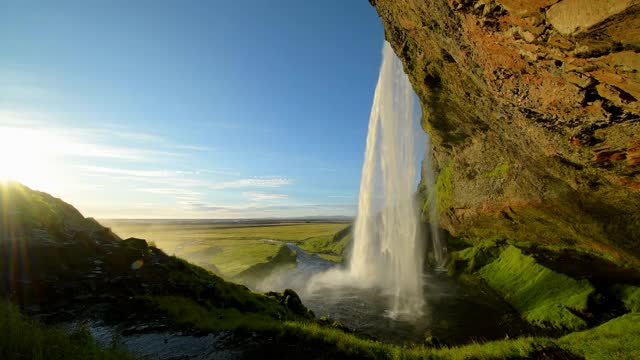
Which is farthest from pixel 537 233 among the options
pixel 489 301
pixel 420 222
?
pixel 420 222

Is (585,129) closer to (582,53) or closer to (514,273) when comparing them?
(582,53)

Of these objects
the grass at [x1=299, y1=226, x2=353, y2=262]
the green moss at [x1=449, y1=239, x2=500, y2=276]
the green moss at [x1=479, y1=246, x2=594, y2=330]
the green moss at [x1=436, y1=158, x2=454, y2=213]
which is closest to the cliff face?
the green moss at [x1=479, y1=246, x2=594, y2=330]

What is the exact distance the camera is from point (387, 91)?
4141 centimetres

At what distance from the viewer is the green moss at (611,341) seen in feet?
38.1

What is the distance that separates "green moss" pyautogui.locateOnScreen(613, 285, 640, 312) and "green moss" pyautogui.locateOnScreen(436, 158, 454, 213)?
1687cm

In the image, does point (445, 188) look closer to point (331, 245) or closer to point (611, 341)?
point (611, 341)

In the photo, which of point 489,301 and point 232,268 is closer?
point 489,301

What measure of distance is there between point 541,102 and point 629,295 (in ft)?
71.7

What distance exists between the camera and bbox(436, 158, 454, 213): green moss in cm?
3841

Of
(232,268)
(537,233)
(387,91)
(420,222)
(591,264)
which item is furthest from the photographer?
(420,222)

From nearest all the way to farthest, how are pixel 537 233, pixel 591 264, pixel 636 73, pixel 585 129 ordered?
pixel 636 73 < pixel 585 129 < pixel 591 264 < pixel 537 233

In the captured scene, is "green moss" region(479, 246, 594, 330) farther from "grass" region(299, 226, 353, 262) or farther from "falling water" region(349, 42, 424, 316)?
"grass" region(299, 226, 353, 262)

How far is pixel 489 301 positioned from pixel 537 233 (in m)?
8.56

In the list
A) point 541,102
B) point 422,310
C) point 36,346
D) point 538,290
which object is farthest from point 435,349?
point 538,290
